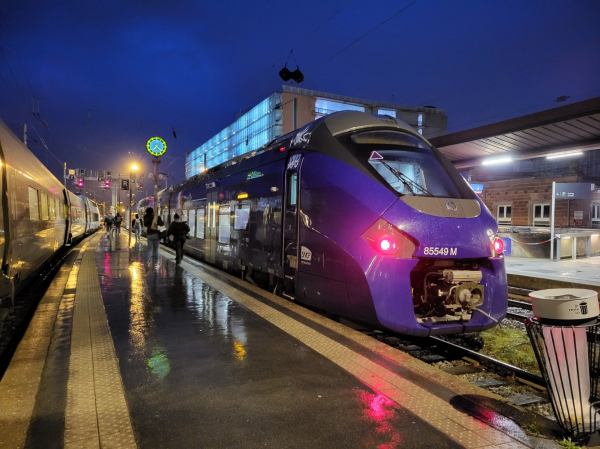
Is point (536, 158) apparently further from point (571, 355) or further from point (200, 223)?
point (571, 355)

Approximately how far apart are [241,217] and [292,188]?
2.84 metres

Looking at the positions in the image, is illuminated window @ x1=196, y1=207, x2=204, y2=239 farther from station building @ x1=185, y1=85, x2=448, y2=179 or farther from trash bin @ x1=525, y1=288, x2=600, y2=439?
station building @ x1=185, y1=85, x2=448, y2=179

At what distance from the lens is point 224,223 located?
10.9m

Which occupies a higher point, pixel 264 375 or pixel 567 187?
pixel 567 187

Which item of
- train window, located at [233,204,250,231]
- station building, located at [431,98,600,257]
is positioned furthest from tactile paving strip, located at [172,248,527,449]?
station building, located at [431,98,600,257]

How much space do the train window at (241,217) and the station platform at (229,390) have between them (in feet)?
9.72

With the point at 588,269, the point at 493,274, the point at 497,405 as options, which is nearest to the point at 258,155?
the point at 493,274

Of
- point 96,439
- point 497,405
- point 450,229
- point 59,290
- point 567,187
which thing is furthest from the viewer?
point 567,187

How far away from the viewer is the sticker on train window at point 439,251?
5.12 metres

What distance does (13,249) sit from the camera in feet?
20.4

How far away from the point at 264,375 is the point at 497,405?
6.94ft

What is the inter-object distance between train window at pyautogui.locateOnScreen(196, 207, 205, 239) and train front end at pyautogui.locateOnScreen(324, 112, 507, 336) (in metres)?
8.34

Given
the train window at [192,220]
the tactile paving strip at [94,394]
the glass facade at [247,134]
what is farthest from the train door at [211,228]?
the glass facade at [247,134]

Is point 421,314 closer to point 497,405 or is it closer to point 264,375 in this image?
point 497,405
